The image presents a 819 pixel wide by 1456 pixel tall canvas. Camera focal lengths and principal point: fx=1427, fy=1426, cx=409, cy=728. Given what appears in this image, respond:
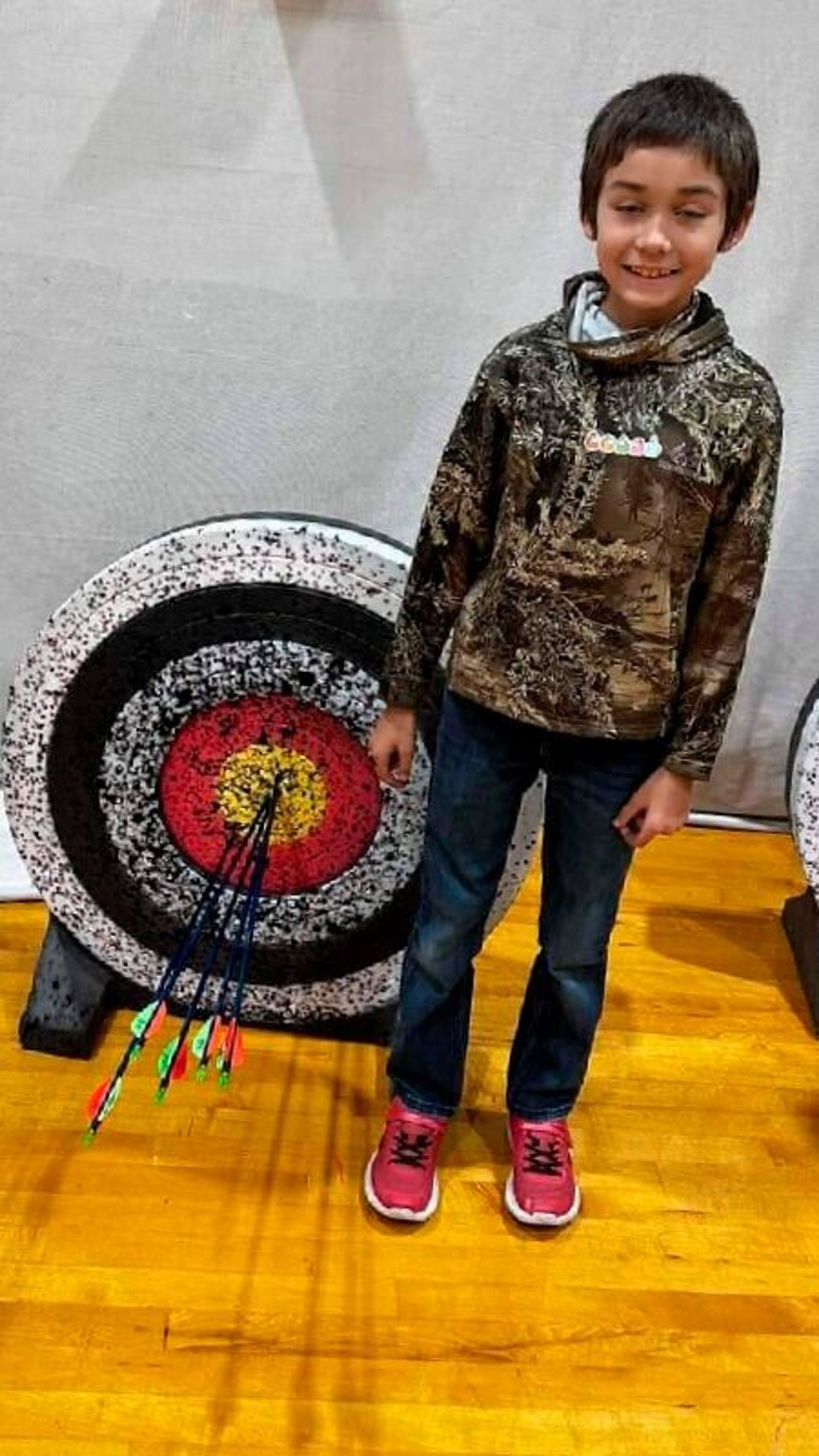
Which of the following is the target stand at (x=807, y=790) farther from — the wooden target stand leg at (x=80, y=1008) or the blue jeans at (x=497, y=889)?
the wooden target stand leg at (x=80, y=1008)

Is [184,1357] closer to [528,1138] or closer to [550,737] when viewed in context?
[528,1138]

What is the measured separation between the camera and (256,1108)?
4.92ft

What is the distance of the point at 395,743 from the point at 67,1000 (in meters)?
0.52

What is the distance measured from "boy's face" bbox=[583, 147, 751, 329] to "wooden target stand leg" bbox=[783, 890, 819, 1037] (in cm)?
89

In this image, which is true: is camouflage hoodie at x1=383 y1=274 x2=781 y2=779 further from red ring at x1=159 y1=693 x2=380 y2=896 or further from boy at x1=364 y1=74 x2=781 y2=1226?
red ring at x1=159 y1=693 x2=380 y2=896

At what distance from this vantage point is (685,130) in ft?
3.36

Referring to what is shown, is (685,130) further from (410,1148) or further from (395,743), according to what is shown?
(410,1148)

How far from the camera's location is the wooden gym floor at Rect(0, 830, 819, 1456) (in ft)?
3.92

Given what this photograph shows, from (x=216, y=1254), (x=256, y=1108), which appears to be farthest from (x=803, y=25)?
(x=216, y=1254)

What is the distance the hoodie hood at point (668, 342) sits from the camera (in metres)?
1.07

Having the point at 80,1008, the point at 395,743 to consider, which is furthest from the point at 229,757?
the point at 80,1008

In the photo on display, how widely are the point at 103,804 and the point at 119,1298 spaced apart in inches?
18.7

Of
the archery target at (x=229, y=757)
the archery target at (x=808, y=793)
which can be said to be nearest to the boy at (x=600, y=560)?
the archery target at (x=229, y=757)

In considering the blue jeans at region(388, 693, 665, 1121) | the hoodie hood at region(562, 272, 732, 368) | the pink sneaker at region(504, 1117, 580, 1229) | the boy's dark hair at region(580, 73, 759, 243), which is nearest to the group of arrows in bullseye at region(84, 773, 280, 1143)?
the blue jeans at region(388, 693, 665, 1121)
